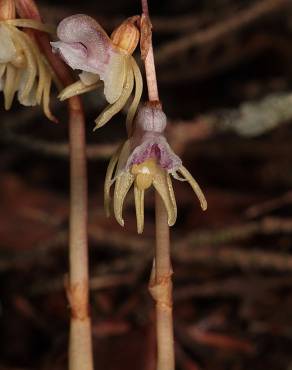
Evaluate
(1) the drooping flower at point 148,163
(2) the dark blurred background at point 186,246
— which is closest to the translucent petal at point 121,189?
(1) the drooping flower at point 148,163

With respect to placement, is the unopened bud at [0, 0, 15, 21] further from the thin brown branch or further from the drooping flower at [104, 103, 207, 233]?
the thin brown branch

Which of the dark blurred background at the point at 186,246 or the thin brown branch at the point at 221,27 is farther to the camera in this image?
the thin brown branch at the point at 221,27

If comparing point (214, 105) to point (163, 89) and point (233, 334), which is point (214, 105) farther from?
point (233, 334)

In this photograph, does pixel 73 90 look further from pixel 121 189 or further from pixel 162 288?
pixel 162 288

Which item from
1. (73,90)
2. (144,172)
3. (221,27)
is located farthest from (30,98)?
(221,27)

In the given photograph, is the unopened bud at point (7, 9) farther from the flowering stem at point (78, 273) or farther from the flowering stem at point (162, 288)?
the flowering stem at point (162, 288)
